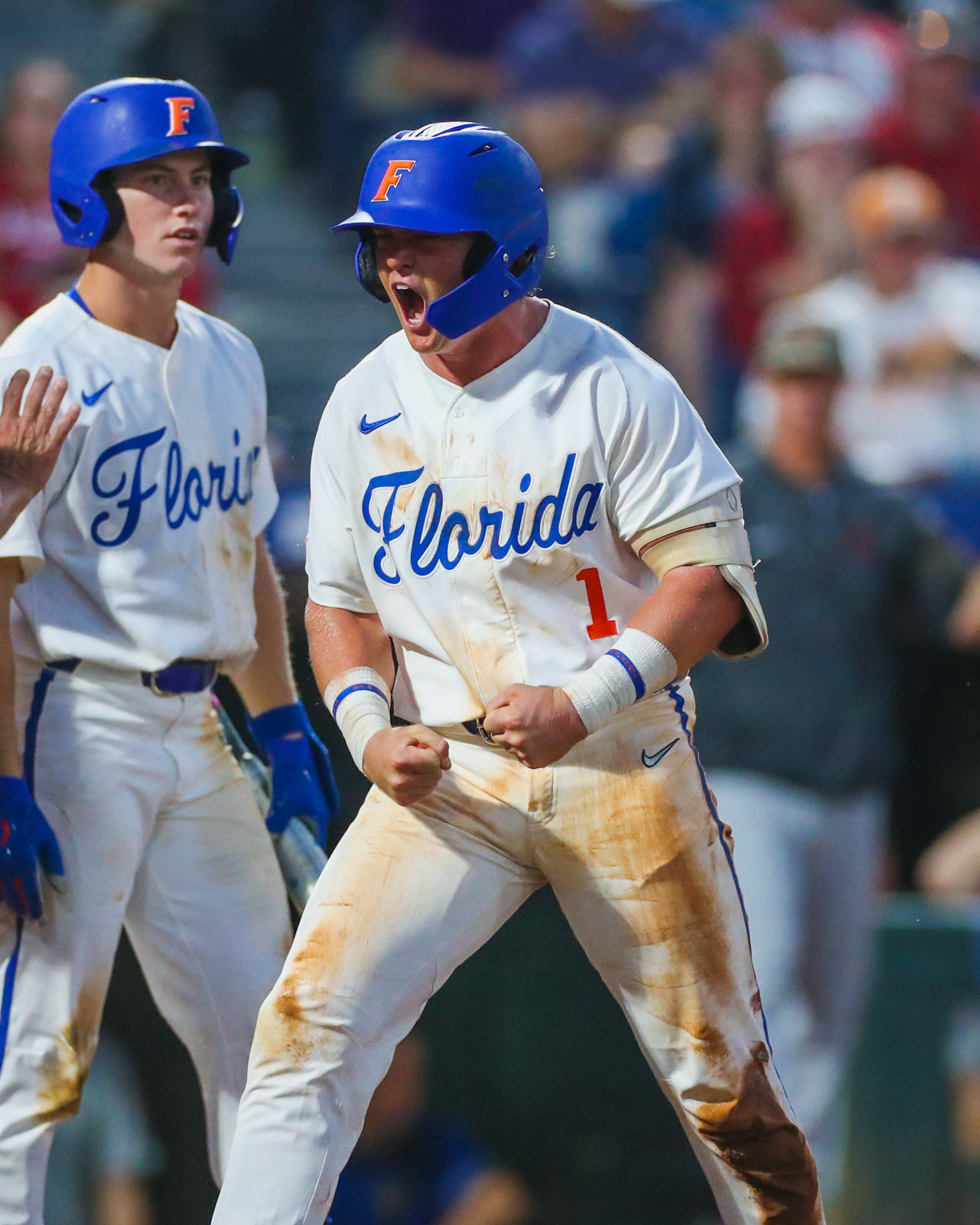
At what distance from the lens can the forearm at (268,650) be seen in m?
3.43

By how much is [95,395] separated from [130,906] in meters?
0.88

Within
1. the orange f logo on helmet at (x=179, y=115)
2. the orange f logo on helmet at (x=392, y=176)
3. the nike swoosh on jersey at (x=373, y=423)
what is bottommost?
the nike swoosh on jersey at (x=373, y=423)

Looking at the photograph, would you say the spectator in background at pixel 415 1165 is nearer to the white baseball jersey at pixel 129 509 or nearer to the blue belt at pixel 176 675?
the blue belt at pixel 176 675

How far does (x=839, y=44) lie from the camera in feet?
28.4

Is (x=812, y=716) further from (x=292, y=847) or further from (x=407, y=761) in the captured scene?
(x=407, y=761)

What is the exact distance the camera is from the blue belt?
10.5 ft

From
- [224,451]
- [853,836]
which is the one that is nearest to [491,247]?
[224,451]

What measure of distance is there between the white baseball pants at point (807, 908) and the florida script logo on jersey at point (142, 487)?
2256mm

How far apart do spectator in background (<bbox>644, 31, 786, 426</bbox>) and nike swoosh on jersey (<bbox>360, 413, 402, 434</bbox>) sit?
7.47 feet

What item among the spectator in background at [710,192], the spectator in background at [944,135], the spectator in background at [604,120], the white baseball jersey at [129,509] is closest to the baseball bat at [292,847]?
the white baseball jersey at [129,509]

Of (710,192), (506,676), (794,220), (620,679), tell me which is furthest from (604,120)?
(620,679)

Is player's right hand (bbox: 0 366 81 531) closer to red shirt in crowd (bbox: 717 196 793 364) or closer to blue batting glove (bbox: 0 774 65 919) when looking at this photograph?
blue batting glove (bbox: 0 774 65 919)

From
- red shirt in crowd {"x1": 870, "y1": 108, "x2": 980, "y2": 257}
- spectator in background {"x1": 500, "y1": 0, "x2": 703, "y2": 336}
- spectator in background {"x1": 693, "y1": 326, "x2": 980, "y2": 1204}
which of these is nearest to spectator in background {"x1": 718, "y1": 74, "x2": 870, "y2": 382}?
red shirt in crowd {"x1": 870, "y1": 108, "x2": 980, "y2": 257}

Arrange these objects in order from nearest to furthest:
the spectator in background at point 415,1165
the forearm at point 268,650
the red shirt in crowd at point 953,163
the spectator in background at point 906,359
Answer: the forearm at point 268,650
the spectator in background at point 415,1165
the spectator in background at point 906,359
the red shirt in crowd at point 953,163
